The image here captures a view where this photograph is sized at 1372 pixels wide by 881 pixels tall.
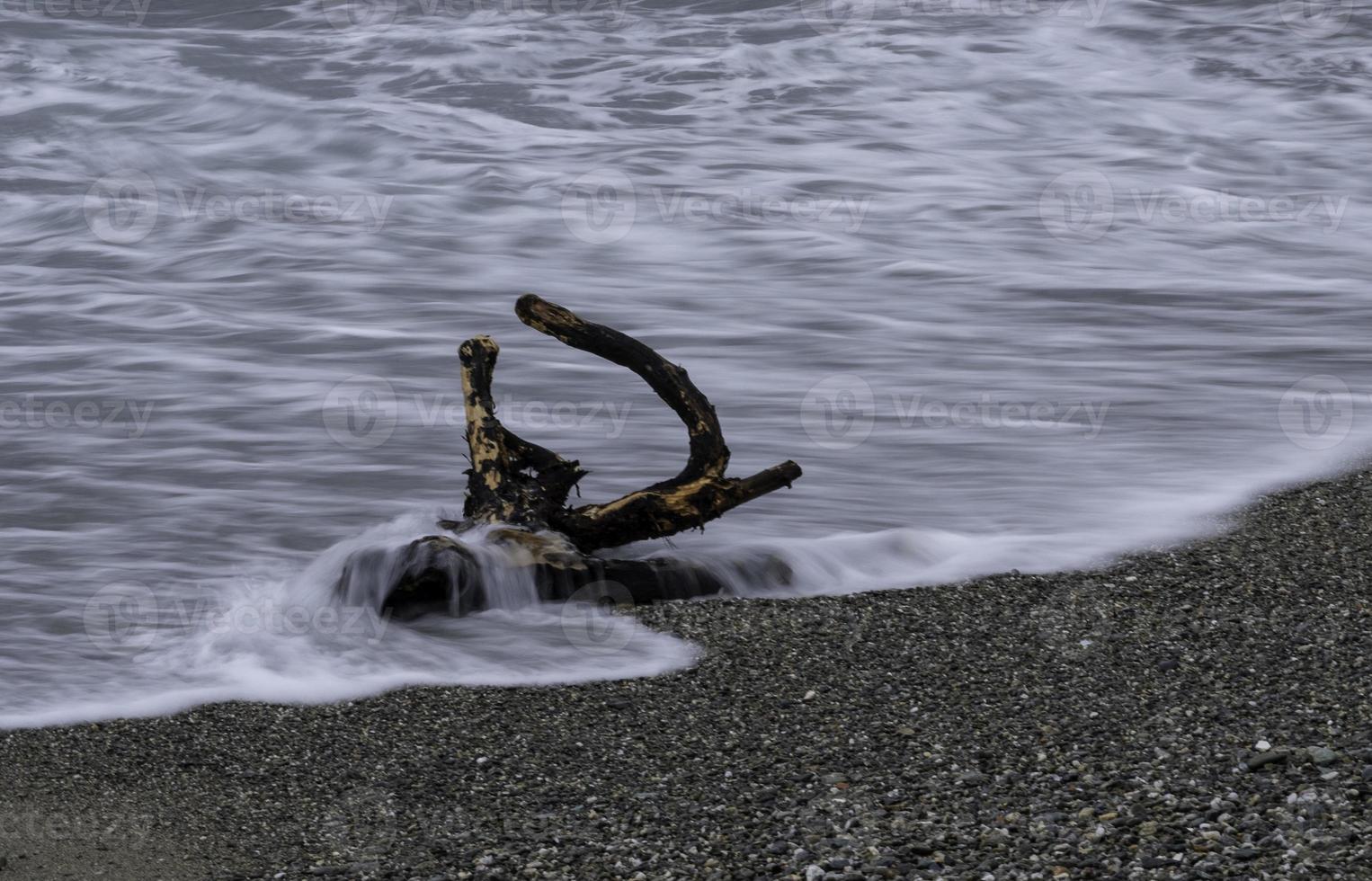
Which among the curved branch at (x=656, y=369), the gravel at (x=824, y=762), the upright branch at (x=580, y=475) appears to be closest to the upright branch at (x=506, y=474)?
the upright branch at (x=580, y=475)

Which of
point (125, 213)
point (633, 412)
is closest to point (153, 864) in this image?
point (633, 412)

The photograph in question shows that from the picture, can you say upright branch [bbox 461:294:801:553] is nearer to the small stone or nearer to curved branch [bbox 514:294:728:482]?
curved branch [bbox 514:294:728:482]

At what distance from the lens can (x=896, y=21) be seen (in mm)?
16594

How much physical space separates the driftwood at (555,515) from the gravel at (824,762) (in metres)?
0.26

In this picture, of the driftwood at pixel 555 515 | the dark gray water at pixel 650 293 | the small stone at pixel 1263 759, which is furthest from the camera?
the dark gray water at pixel 650 293

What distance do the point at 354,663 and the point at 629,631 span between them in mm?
665

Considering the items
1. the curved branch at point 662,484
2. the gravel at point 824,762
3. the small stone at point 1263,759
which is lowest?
the gravel at point 824,762

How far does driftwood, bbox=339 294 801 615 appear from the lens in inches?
155

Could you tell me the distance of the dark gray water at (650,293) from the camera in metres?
4.41

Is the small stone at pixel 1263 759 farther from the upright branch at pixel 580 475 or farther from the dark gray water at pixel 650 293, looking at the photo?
the upright branch at pixel 580 475

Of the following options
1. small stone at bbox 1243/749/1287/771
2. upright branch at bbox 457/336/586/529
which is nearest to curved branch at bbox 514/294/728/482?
upright branch at bbox 457/336/586/529

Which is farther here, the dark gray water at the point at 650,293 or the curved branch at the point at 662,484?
the dark gray water at the point at 650,293

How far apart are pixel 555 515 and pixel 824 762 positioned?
1.34 meters

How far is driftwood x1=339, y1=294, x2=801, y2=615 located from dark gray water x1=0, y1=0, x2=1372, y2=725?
0.13 metres
